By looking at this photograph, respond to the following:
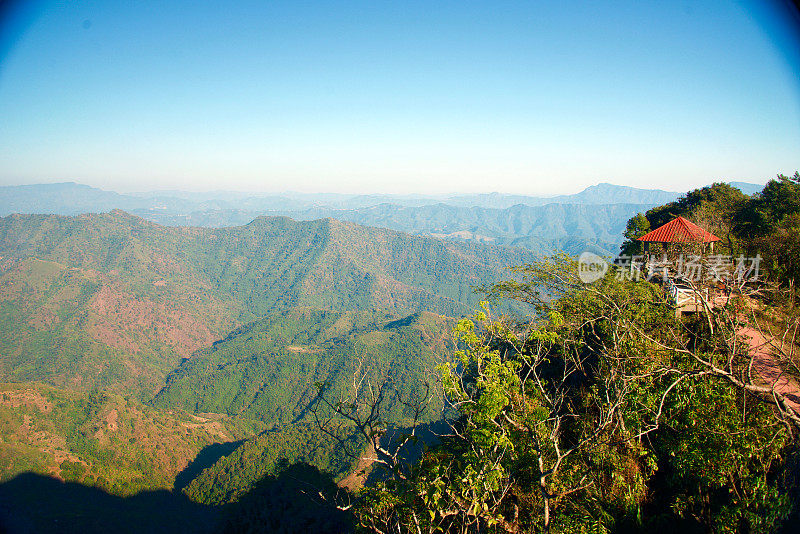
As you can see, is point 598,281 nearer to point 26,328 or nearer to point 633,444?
point 633,444

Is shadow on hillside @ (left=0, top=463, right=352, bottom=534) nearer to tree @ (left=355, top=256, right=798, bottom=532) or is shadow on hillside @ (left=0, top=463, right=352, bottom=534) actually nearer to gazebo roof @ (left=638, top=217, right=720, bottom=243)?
tree @ (left=355, top=256, right=798, bottom=532)

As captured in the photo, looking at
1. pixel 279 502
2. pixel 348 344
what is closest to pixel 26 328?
pixel 348 344

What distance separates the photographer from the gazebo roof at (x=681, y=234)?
19422 millimetres

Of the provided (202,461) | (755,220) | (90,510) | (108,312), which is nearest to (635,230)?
(755,220)

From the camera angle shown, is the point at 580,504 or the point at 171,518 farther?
the point at 171,518

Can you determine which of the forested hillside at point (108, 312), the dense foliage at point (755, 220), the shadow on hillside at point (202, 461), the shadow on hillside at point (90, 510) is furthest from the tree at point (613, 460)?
the forested hillside at point (108, 312)

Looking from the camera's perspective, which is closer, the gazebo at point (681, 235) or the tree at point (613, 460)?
the tree at point (613, 460)

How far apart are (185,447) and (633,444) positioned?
8502 cm

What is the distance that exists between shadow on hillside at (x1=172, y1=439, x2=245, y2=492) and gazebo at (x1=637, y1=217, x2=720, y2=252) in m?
73.0

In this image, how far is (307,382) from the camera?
348 feet

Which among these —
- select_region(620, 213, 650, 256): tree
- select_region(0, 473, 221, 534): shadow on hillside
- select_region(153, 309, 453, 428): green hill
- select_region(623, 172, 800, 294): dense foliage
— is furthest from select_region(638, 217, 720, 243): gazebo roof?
select_region(153, 309, 453, 428): green hill

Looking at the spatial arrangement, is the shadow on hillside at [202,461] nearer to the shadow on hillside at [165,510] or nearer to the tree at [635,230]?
the shadow on hillside at [165,510]

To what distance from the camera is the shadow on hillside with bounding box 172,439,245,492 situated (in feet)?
205

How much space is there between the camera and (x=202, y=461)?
6750 cm
